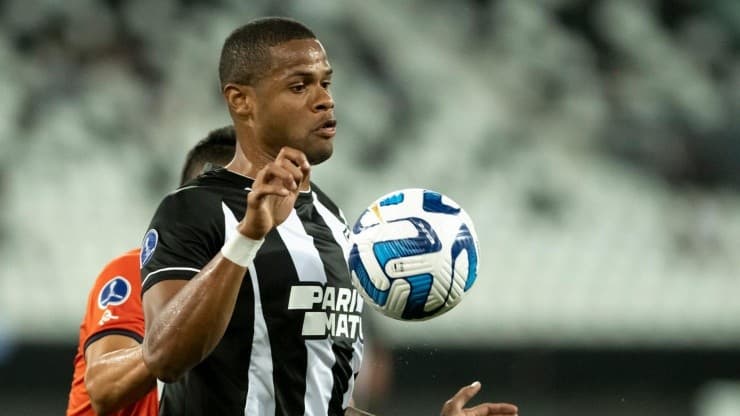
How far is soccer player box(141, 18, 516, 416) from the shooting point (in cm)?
278

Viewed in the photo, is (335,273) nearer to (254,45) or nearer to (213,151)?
(254,45)

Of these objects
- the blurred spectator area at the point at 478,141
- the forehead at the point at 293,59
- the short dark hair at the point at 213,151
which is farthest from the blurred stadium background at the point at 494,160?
the forehead at the point at 293,59

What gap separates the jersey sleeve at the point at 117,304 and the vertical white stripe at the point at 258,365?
54cm

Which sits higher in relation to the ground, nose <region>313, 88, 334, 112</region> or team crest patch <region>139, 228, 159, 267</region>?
nose <region>313, 88, 334, 112</region>

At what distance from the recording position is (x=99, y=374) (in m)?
2.94

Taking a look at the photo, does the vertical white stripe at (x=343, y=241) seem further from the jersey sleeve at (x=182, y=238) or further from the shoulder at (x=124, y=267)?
the shoulder at (x=124, y=267)

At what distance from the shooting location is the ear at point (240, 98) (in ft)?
9.69

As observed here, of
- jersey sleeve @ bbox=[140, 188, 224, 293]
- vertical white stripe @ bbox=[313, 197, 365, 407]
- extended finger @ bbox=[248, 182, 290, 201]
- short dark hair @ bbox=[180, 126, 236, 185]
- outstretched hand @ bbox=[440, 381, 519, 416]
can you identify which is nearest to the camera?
extended finger @ bbox=[248, 182, 290, 201]

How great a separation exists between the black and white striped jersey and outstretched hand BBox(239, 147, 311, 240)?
1.03 feet

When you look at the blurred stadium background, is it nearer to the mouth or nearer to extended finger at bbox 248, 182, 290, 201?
the mouth

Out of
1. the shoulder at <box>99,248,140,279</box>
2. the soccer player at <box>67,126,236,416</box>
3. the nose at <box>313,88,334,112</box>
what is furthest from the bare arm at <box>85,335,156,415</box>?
the nose at <box>313,88,334,112</box>

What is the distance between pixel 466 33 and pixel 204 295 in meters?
7.36

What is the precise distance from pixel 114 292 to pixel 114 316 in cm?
14

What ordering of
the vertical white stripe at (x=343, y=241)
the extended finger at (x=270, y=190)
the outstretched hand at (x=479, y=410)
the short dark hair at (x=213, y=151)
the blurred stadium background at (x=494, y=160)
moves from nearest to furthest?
the extended finger at (x=270, y=190)
the outstretched hand at (x=479, y=410)
the vertical white stripe at (x=343, y=241)
the short dark hair at (x=213, y=151)
the blurred stadium background at (x=494, y=160)
